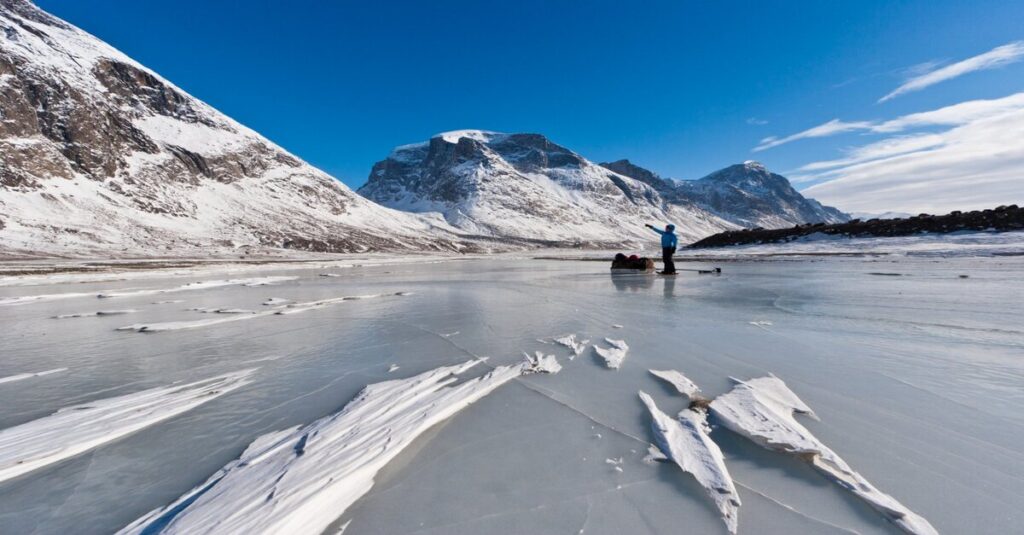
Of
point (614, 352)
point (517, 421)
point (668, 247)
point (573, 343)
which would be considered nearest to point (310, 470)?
point (517, 421)

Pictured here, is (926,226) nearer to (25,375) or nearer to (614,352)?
(614,352)

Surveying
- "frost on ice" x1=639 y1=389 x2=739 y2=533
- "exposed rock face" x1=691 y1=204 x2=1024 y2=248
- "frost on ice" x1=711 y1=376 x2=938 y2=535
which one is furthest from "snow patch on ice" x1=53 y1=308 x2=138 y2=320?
"exposed rock face" x1=691 y1=204 x2=1024 y2=248

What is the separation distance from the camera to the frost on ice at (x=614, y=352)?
5.40 m

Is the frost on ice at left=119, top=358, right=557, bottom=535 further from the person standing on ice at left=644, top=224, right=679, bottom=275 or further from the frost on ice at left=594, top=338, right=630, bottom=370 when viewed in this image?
the person standing on ice at left=644, top=224, right=679, bottom=275

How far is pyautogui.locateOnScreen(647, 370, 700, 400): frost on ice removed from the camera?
4203 millimetres

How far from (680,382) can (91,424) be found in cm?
588

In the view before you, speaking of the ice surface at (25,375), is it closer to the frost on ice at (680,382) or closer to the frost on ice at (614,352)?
the frost on ice at (614,352)

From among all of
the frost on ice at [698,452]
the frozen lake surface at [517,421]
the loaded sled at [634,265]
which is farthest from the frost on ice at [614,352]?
the loaded sled at [634,265]

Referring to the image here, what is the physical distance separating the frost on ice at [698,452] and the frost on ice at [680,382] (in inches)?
19.5

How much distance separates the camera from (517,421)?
12.1 feet

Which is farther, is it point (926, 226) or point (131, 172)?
point (131, 172)

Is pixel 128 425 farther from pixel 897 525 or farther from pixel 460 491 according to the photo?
pixel 897 525

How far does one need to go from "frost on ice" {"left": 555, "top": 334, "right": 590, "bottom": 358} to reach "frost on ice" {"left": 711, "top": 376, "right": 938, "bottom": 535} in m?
Result: 2.19

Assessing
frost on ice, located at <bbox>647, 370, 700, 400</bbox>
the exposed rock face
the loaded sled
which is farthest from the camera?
the exposed rock face
